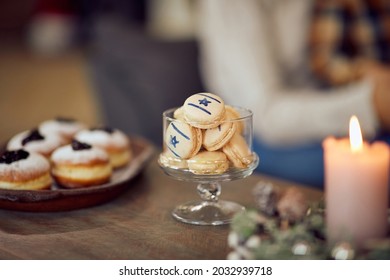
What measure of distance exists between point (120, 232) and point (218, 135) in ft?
0.63

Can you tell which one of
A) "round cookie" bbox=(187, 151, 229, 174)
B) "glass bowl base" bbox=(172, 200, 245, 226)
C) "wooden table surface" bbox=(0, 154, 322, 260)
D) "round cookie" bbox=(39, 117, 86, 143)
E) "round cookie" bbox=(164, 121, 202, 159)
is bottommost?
"wooden table surface" bbox=(0, 154, 322, 260)

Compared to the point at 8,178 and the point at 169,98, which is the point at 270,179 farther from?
the point at 169,98

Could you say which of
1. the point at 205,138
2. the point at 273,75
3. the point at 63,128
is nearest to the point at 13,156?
the point at 63,128

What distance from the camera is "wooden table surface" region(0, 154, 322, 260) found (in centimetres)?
77

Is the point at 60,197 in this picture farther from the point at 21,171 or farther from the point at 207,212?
the point at 207,212

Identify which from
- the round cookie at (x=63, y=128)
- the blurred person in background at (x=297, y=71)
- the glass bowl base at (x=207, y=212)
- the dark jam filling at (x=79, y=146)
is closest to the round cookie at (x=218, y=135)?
the glass bowl base at (x=207, y=212)

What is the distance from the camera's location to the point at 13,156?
90 centimetres

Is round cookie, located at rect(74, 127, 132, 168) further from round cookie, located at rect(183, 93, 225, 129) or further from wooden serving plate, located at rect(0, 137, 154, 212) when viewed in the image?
round cookie, located at rect(183, 93, 225, 129)

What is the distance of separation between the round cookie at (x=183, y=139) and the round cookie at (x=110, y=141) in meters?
0.22

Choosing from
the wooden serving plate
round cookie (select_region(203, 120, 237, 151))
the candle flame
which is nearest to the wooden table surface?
the wooden serving plate

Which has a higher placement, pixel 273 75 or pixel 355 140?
pixel 355 140

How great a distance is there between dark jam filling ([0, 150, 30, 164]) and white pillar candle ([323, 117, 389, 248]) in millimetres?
466

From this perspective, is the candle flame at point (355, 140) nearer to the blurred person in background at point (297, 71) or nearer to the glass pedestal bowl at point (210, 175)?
the glass pedestal bowl at point (210, 175)

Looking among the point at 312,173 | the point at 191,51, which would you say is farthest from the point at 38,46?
the point at 312,173
